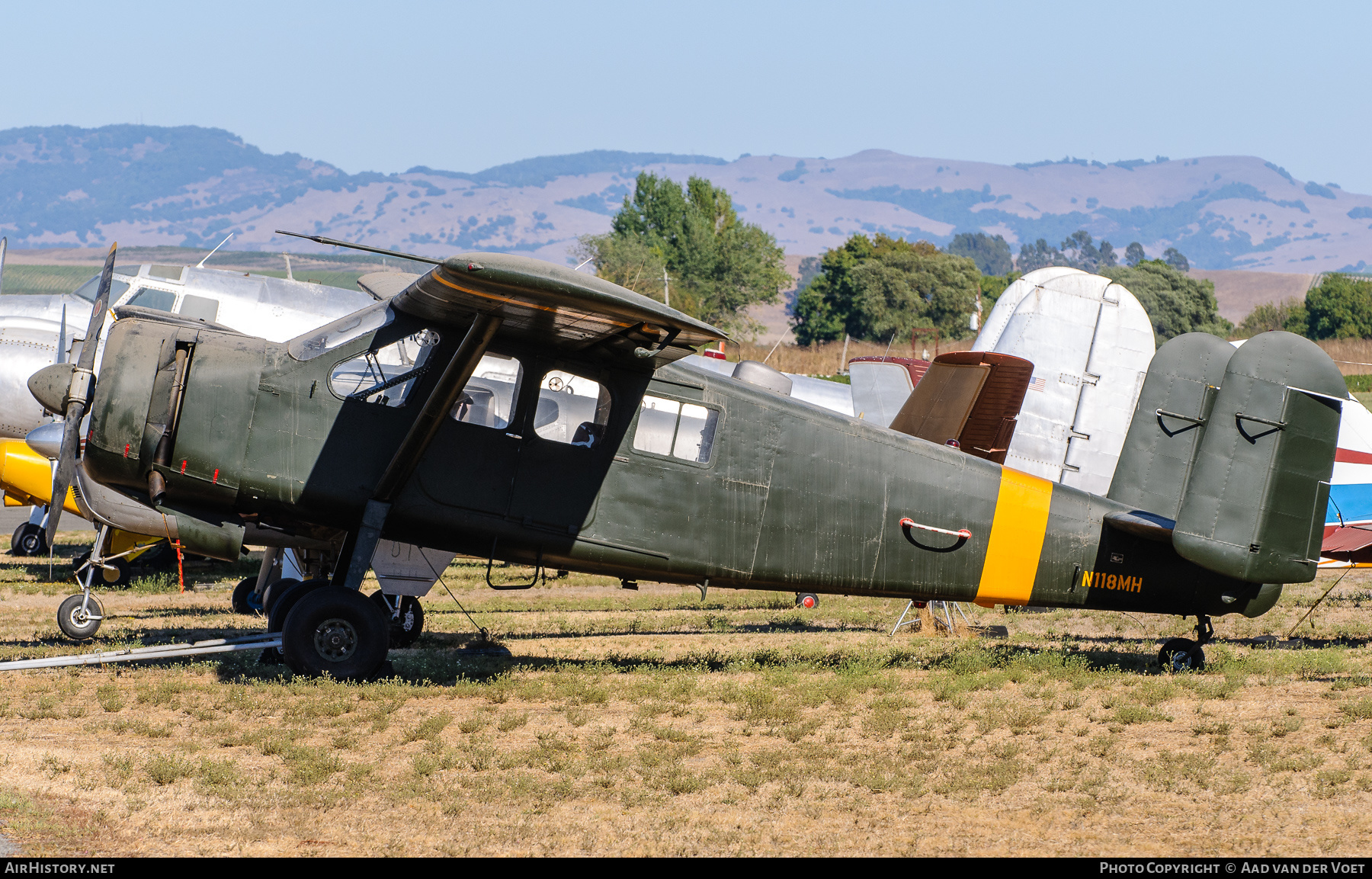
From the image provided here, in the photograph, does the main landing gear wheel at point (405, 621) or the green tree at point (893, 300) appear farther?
the green tree at point (893, 300)

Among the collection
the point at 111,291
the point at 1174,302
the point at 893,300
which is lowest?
the point at 111,291

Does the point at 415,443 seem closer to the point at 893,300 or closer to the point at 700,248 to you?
the point at 893,300

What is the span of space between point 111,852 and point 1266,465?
336 inches

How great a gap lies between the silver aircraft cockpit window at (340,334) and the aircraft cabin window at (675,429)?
207 cm

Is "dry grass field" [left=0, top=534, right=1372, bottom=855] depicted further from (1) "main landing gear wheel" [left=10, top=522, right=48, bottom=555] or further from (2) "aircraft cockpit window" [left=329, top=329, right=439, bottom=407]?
(1) "main landing gear wheel" [left=10, top=522, right=48, bottom=555]

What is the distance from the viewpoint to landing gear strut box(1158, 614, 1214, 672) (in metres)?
10.4

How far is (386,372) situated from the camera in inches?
350

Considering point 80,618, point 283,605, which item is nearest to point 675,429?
point 283,605

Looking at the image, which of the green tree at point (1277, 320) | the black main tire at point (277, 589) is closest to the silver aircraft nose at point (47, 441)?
the black main tire at point (277, 589)

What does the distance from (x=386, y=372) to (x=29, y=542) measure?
49.8 feet

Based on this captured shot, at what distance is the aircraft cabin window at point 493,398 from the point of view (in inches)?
354

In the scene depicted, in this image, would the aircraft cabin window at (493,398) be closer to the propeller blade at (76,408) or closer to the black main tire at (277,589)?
the propeller blade at (76,408)

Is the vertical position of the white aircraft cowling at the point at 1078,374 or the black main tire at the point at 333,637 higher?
the white aircraft cowling at the point at 1078,374
